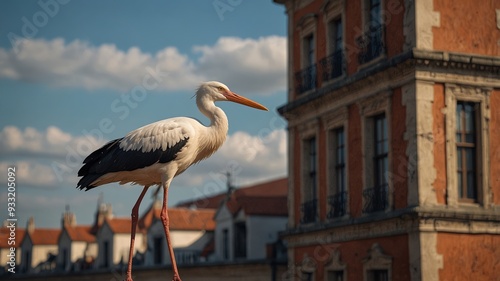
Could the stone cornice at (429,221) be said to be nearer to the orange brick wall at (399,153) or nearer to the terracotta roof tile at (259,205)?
the orange brick wall at (399,153)

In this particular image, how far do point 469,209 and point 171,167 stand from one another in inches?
511

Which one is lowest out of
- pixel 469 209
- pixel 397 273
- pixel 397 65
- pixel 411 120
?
pixel 397 273

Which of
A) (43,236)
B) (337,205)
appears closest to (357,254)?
(337,205)

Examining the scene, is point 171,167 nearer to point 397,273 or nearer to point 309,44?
point 397,273

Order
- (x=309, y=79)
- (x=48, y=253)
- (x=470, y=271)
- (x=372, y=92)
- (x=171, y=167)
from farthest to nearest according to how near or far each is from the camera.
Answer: (x=48, y=253)
(x=309, y=79)
(x=372, y=92)
(x=470, y=271)
(x=171, y=167)

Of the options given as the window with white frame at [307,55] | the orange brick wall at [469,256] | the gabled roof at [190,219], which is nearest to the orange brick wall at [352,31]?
the window with white frame at [307,55]

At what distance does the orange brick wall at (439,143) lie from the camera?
835 inches

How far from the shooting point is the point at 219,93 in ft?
32.9

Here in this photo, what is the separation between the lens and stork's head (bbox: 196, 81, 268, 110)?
10.0 metres

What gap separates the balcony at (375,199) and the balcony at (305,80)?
4.89 meters

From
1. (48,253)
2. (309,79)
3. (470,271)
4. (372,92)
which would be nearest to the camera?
(470,271)

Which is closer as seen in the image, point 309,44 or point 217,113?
point 217,113

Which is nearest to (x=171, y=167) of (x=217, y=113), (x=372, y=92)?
(x=217, y=113)

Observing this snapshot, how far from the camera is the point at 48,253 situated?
64875 millimetres
